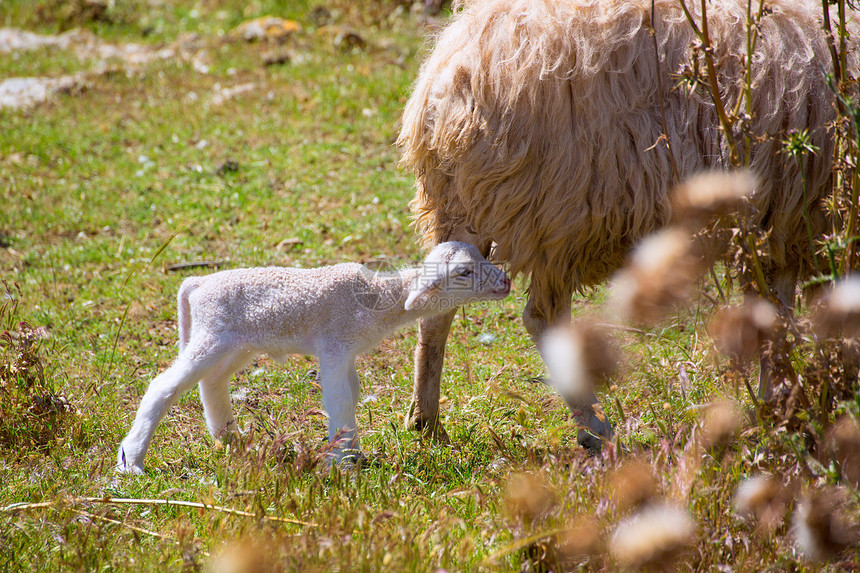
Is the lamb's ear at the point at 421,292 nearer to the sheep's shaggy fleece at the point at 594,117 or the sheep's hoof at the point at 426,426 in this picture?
the sheep's shaggy fleece at the point at 594,117

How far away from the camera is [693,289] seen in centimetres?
244

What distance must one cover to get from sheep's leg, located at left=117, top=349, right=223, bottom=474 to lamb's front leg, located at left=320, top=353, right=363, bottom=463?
0.43 meters

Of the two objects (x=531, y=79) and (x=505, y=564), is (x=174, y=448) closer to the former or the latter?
(x=505, y=564)

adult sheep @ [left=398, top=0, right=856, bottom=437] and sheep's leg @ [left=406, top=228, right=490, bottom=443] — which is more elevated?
adult sheep @ [left=398, top=0, right=856, bottom=437]

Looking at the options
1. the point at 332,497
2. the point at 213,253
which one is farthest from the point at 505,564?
the point at 213,253

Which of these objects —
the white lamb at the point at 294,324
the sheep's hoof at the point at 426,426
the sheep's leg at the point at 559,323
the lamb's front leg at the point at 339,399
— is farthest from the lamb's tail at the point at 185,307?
the sheep's leg at the point at 559,323

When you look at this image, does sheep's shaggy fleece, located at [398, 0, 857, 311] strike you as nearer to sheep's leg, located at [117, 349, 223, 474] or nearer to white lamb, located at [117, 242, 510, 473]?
white lamb, located at [117, 242, 510, 473]

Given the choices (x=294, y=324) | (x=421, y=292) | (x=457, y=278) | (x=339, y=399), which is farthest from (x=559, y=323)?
(x=294, y=324)

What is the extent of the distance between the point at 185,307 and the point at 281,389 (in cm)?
98

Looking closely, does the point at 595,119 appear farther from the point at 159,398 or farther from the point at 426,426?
the point at 159,398

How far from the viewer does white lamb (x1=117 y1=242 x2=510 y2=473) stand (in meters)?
3.11

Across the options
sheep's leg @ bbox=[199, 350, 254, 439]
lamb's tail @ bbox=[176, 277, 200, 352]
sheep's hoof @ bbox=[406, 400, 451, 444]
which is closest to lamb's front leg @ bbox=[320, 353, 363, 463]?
sheep's leg @ bbox=[199, 350, 254, 439]

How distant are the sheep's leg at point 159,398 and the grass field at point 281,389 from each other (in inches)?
3.8

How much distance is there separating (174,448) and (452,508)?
1385mm
